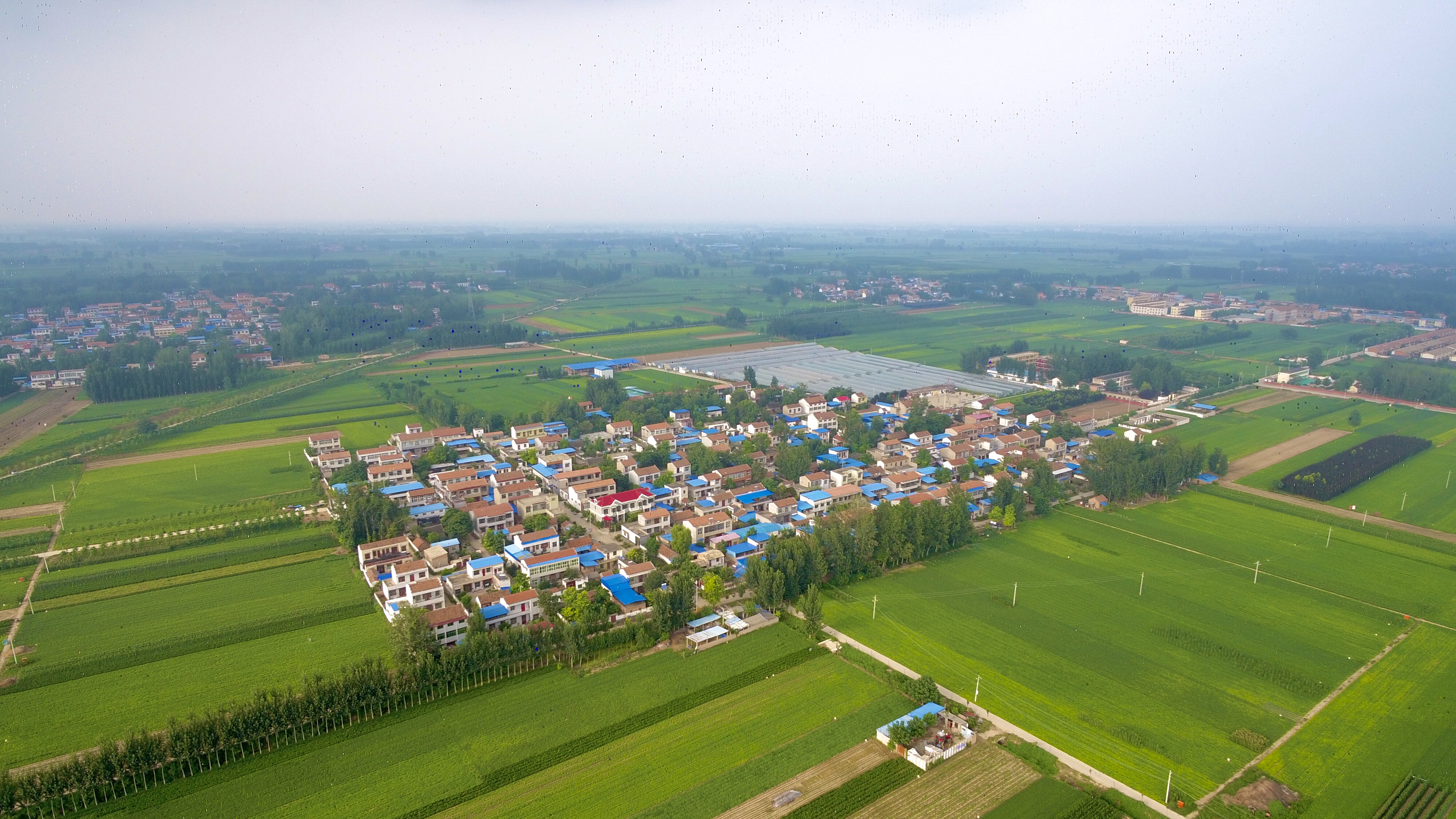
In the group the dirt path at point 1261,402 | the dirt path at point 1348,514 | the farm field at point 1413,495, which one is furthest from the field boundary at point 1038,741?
the dirt path at point 1261,402

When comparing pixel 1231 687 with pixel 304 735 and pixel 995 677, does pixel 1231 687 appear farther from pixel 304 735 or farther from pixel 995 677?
pixel 304 735

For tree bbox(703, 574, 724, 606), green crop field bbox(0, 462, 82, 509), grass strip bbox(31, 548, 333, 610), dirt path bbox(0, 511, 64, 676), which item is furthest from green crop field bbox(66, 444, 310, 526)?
tree bbox(703, 574, 724, 606)

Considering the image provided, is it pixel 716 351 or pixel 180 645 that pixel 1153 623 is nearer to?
pixel 180 645

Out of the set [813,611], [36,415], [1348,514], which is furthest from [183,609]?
[1348,514]

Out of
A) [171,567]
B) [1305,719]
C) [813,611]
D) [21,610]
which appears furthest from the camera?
[171,567]

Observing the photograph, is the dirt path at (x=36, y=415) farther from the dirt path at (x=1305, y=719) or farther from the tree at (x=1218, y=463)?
the tree at (x=1218, y=463)

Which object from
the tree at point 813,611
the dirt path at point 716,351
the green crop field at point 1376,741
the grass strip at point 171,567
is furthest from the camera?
the dirt path at point 716,351

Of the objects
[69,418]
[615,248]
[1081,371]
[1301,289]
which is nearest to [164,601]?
[69,418]
